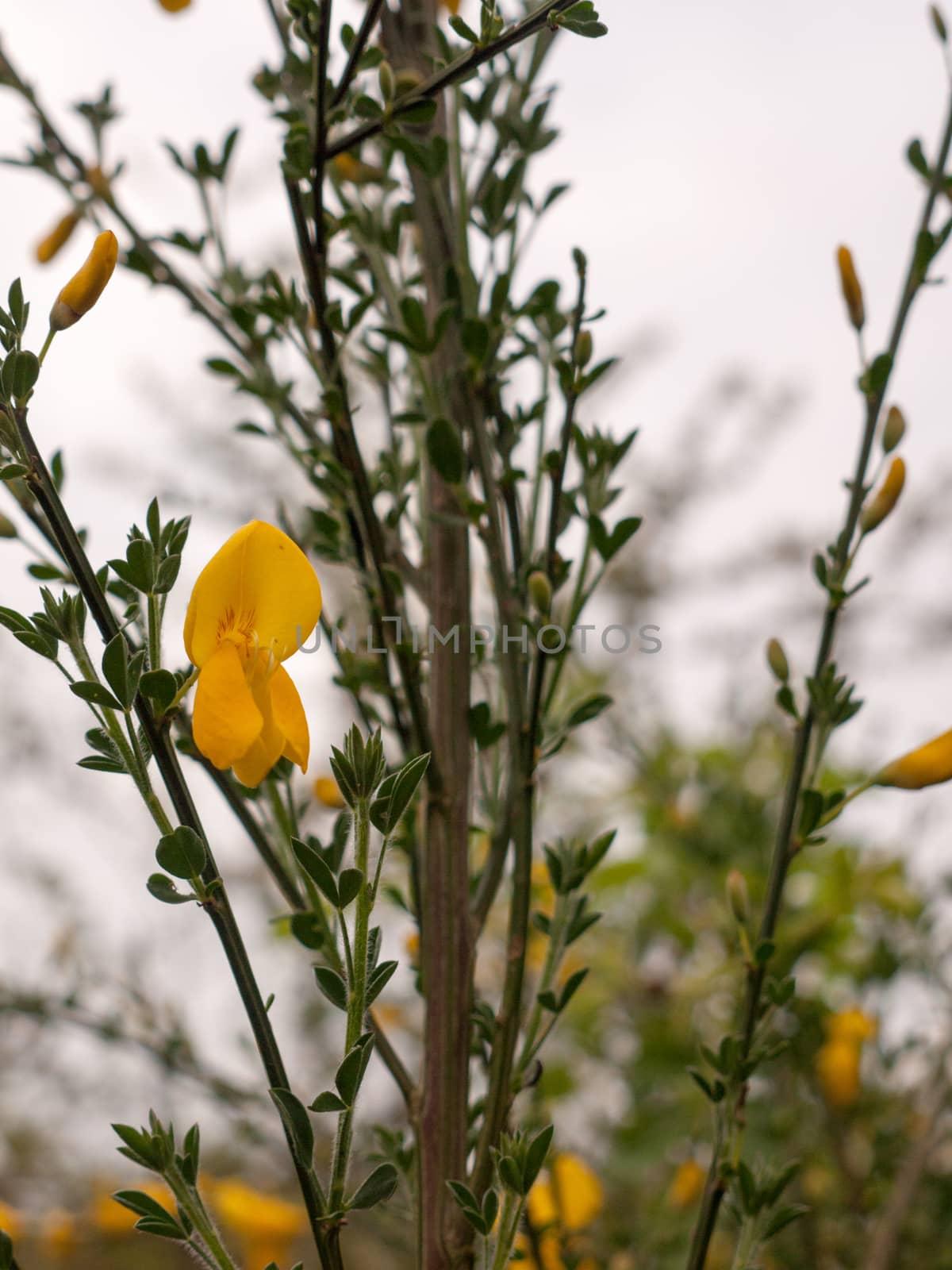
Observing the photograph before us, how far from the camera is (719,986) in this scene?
0.96m

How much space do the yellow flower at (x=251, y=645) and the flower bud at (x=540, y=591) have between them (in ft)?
0.23

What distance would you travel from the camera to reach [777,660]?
1.28ft

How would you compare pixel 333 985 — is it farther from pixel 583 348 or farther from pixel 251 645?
pixel 583 348

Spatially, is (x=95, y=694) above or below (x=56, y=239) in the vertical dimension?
below

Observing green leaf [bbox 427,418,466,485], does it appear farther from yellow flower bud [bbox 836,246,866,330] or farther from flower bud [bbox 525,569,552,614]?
yellow flower bud [bbox 836,246,866,330]

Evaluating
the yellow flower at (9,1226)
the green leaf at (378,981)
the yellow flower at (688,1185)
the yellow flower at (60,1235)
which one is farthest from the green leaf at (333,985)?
the yellow flower at (60,1235)

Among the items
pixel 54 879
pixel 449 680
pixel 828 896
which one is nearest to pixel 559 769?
pixel 828 896

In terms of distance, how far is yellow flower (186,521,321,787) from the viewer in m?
0.26

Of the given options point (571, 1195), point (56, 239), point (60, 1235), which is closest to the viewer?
point (56, 239)

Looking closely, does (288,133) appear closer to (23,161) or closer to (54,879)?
(23,161)

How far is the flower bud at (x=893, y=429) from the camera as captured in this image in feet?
1.27

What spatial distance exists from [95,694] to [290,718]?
0.05 metres

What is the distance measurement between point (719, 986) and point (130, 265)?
2.53 ft

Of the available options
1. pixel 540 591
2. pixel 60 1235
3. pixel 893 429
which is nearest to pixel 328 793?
pixel 540 591
